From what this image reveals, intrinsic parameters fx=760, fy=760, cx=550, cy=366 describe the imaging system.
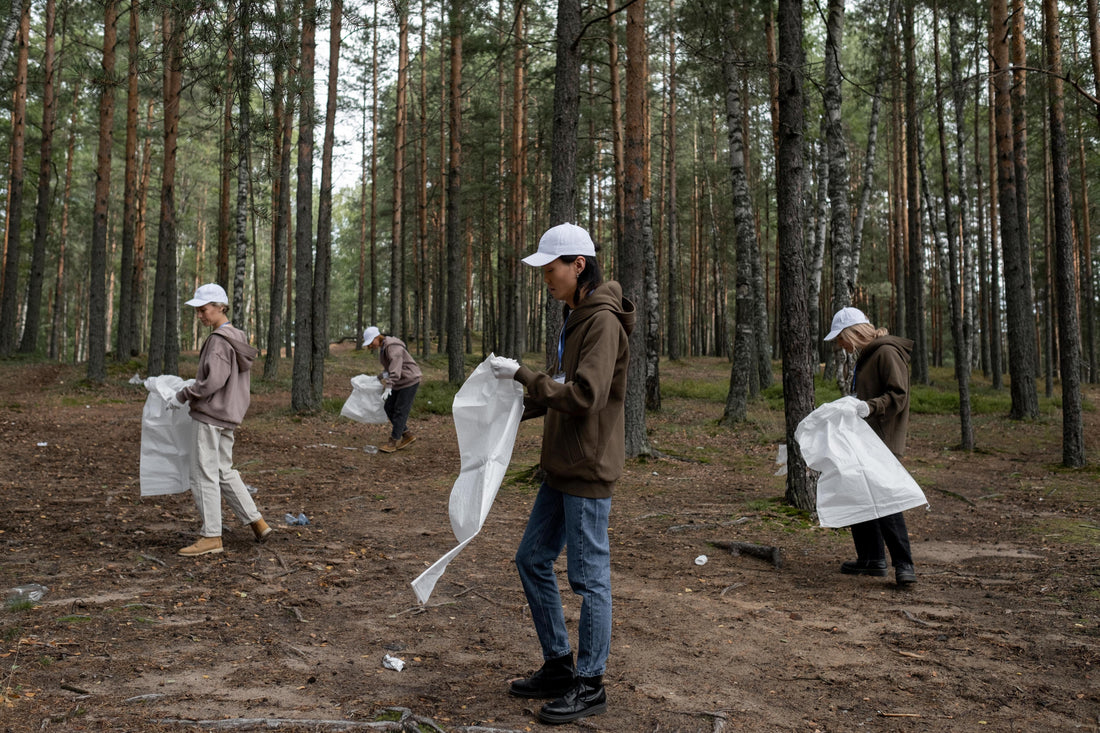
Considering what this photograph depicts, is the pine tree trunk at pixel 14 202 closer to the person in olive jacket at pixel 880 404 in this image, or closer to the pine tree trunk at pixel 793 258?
the pine tree trunk at pixel 793 258

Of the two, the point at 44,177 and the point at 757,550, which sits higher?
the point at 44,177

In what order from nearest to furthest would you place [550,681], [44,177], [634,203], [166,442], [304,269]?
[550,681]
[166,442]
[634,203]
[304,269]
[44,177]

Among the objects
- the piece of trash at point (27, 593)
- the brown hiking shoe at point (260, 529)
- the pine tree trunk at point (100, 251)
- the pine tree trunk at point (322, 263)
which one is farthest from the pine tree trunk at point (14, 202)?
the piece of trash at point (27, 593)

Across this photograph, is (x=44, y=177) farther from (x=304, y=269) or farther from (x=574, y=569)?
(x=574, y=569)

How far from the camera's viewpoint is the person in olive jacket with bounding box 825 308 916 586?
5.39 m

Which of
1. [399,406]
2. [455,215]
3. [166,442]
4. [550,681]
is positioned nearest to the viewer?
[550,681]

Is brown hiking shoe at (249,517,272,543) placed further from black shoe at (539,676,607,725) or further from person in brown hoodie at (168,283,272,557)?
black shoe at (539,676,607,725)

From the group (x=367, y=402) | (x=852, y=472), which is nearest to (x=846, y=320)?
(x=852, y=472)

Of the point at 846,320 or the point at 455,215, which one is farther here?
the point at 455,215

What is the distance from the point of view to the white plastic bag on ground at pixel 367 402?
1225 centimetres

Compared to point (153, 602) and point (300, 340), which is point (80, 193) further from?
point (153, 602)

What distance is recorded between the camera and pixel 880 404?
553 cm

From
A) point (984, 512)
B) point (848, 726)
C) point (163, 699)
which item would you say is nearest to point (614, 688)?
point (848, 726)

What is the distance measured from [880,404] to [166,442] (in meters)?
5.55
